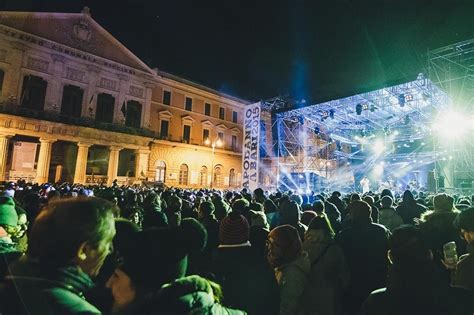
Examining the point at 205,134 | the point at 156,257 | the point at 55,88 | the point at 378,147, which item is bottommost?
the point at 156,257

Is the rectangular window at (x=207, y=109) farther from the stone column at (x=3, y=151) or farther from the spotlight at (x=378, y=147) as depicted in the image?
the spotlight at (x=378, y=147)

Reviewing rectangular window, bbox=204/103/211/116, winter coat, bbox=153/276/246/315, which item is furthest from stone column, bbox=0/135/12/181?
winter coat, bbox=153/276/246/315

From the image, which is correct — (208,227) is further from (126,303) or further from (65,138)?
(65,138)

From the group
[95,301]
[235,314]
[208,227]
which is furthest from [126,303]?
[208,227]

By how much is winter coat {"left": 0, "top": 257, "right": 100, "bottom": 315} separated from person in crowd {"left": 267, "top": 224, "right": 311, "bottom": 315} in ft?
5.08

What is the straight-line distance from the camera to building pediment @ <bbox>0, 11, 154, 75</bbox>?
882 inches

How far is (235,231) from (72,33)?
3021cm

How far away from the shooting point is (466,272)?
215cm

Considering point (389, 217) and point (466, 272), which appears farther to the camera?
point (389, 217)

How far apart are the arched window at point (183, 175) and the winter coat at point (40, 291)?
3224 centimetres

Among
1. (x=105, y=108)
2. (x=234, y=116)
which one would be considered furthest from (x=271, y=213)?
(x=234, y=116)

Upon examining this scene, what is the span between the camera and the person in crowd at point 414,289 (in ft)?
4.97

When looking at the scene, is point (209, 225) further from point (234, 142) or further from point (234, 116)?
point (234, 116)

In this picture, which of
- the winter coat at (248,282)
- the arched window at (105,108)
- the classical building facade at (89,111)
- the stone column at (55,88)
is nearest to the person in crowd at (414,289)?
the winter coat at (248,282)
